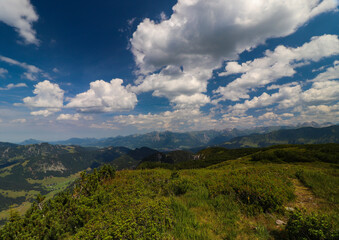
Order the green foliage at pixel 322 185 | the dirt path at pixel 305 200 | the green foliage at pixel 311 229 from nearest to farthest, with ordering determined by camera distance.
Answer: the green foliage at pixel 311 229
the dirt path at pixel 305 200
the green foliage at pixel 322 185

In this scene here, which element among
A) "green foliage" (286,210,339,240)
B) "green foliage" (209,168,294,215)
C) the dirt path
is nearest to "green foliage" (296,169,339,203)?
the dirt path

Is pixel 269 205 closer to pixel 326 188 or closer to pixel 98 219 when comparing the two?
pixel 326 188

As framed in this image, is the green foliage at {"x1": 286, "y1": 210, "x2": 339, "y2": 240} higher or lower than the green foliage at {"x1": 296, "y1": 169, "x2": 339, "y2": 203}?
below

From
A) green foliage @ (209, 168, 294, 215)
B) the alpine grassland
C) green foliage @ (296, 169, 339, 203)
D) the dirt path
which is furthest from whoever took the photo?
green foliage @ (296, 169, 339, 203)

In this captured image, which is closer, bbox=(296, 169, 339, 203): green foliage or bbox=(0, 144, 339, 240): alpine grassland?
bbox=(0, 144, 339, 240): alpine grassland

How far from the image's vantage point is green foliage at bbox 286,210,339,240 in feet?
16.5

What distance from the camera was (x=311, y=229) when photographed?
5.13 m

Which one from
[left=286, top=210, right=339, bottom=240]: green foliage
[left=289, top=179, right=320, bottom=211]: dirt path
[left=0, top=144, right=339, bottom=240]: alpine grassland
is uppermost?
[left=286, top=210, right=339, bottom=240]: green foliage

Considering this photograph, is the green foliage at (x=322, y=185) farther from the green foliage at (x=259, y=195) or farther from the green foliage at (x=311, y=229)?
the green foliage at (x=311, y=229)

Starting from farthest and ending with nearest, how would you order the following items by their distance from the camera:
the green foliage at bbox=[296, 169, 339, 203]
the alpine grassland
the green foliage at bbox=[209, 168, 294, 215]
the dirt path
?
the green foliage at bbox=[296, 169, 339, 203] < the dirt path < the green foliage at bbox=[209, 168, 294, 215] < the alpine grassland

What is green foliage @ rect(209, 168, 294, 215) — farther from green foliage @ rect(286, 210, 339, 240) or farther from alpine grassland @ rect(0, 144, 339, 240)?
green foliage @ rect(286, 210, 339, 240)

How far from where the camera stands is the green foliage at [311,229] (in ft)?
16.5

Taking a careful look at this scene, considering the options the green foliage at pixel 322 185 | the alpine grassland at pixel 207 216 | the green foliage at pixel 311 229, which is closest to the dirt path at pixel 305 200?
the alpine grassland at pixel 207 216

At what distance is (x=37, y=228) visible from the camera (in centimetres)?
947
